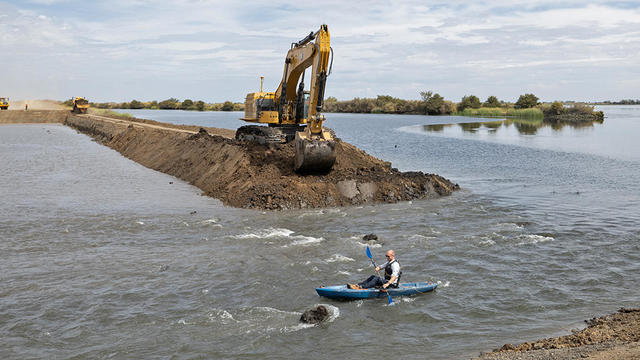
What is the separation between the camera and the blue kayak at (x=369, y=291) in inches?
563

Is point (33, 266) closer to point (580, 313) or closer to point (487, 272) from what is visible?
point (487, 272)

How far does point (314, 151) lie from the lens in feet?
87.6

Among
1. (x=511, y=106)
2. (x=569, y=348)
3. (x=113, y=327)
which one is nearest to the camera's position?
(x=569, y=348)

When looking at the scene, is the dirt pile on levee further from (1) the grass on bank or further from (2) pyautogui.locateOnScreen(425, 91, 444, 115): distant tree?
(2) pyautogui.locateOnScreen(425, 91, 444, 115): distant tree

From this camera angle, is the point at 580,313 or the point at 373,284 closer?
the point at 580,313

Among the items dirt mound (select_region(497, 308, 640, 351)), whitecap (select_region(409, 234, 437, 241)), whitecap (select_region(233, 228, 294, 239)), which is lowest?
dirt mound (select_region(497, 308, 640, 351))

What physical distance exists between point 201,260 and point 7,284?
18.1ft

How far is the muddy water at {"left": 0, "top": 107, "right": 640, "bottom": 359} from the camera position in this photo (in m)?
12.3

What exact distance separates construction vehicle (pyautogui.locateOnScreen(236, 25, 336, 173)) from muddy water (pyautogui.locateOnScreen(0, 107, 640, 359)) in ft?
11.4

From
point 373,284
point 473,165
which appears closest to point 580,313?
point 373,284

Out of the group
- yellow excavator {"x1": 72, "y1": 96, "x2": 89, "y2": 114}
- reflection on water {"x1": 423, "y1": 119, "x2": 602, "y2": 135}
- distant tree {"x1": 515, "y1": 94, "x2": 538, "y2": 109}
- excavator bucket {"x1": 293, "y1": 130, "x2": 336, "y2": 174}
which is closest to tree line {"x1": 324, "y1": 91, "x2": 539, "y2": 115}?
distant tree {"x1": 515, "y1": 94, "x2": 538, "y2": 109}

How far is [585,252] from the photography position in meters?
18.9

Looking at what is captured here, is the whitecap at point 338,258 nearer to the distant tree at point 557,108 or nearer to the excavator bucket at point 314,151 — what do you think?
the excavator bucket at point 314,151

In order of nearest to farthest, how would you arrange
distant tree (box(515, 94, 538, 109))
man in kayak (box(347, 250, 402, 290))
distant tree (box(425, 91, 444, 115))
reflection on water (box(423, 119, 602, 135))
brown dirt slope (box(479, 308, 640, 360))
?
brown dirt slope (box(479, 308, 640, 360)) < man in kayak (box(347, 250, 402, 290)) < reflection on water (box(423, 119, 602, 135)) < distant tree (box(515, 94, 538, 109)) < distant tree (box(425, 91, 444, 115))
